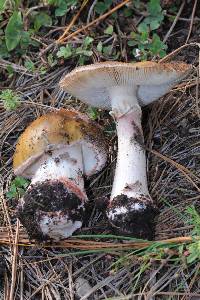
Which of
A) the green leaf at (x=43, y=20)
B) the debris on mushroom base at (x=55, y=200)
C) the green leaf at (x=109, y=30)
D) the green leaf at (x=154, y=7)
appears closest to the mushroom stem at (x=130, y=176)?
the debris on mushroom base at (x=55, y=200)

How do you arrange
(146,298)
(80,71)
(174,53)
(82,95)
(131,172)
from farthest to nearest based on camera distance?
(174,53) < (82,95) < (131,172) < (80,71) < (146,298)

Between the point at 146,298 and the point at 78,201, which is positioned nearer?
the point at 146,298

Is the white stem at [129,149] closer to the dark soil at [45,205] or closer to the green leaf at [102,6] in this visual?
the dark soil at [45,205]

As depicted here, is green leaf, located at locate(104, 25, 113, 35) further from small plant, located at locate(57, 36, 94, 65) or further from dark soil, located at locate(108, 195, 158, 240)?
dark soil, located at locate(108, 195, 158, 240)

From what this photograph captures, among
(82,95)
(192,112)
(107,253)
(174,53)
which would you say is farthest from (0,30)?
(107,253)

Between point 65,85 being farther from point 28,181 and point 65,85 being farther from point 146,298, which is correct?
point 146,298
